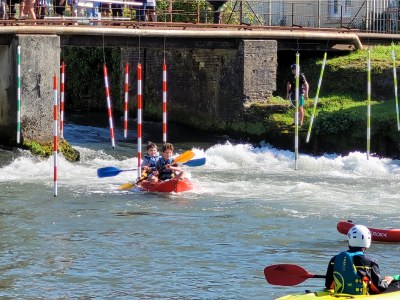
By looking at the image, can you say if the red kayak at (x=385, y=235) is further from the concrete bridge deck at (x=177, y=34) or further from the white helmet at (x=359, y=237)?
the concrete bridge deck at (x=177, y=34)

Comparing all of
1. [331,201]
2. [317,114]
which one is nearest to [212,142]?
[317,114]

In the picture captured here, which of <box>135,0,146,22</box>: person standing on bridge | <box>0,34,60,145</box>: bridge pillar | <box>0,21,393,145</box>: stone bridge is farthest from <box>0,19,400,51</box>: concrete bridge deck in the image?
<box>135,0,146,22</box>: person standing on bridge

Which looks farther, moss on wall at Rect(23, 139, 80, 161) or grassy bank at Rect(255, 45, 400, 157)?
grassy bank at Rect(255, 45, 400, 157)

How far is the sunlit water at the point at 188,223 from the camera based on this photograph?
13000 mm

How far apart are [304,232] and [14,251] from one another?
439cm

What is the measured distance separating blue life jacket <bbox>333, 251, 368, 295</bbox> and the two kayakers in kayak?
9283 millimetres

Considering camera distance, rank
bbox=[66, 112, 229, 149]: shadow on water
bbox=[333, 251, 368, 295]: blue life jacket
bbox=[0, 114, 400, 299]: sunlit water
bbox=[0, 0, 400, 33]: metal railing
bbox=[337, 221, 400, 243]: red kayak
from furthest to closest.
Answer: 1. bbox=[66, 112, 229, 149]: shadow on water
2. bbox=[0, 0, 400, 33]: metal railing
3. bbox=[337, 221, 400, 243]: red kayak
4. bbox=[0, 114, 400, 299]: sunlit water
5. bbox=[333, 251, 368, 295]: blue life jacket

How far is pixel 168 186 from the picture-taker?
65.2 feet

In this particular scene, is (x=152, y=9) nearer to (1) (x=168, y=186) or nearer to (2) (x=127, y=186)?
(2) (x=127, y=186)

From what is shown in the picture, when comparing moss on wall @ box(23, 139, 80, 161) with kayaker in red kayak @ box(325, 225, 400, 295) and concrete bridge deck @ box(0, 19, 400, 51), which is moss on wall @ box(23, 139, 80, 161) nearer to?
concrete bridge deck @ box(0, 19, 400, 51)

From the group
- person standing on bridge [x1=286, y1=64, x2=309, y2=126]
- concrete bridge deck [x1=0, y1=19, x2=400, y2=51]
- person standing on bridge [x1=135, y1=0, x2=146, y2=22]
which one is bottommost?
person standing on bridge [x1=286, y1=64, x2=309, y2=126]

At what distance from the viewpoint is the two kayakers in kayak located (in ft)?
65.4

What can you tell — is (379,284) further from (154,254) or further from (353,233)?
(154,254)

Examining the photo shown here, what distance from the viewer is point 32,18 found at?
24.8 meters
